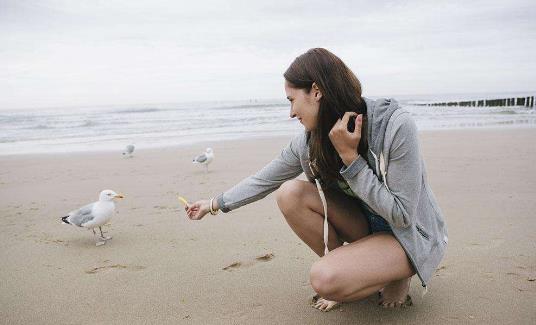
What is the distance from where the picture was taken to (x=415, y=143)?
2.06 metres

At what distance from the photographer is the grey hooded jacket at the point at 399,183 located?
203 centimetres

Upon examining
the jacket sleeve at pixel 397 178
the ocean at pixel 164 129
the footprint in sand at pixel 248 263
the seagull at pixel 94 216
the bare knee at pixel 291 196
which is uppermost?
the jacket sleeve at pixel 397 178

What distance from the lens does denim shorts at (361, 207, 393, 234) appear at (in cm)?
234

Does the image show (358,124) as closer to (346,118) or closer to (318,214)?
(346,118)

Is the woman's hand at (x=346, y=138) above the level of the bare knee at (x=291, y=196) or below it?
above

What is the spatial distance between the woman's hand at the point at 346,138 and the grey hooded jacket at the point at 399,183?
4cm

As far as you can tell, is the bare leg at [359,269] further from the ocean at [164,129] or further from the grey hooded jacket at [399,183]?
the ocean at [164,129]

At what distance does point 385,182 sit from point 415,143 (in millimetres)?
225

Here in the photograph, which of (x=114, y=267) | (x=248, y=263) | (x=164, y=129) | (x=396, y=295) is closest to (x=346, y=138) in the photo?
(x=396, y=295)

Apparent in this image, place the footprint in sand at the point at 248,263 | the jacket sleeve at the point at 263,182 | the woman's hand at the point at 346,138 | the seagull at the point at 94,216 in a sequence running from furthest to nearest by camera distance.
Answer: the seagull at the point at 94,216 → the footprint in sand at the point at 248,263 → the jacket sleeve at the point at 263,182 → the woman's hand at the point at 346,138

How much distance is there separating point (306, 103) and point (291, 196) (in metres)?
0.62

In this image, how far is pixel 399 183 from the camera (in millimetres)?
2057

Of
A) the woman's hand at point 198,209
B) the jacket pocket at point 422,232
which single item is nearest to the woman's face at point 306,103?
the jacket pocket at point 422,232

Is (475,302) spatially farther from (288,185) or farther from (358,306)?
(288,185)
